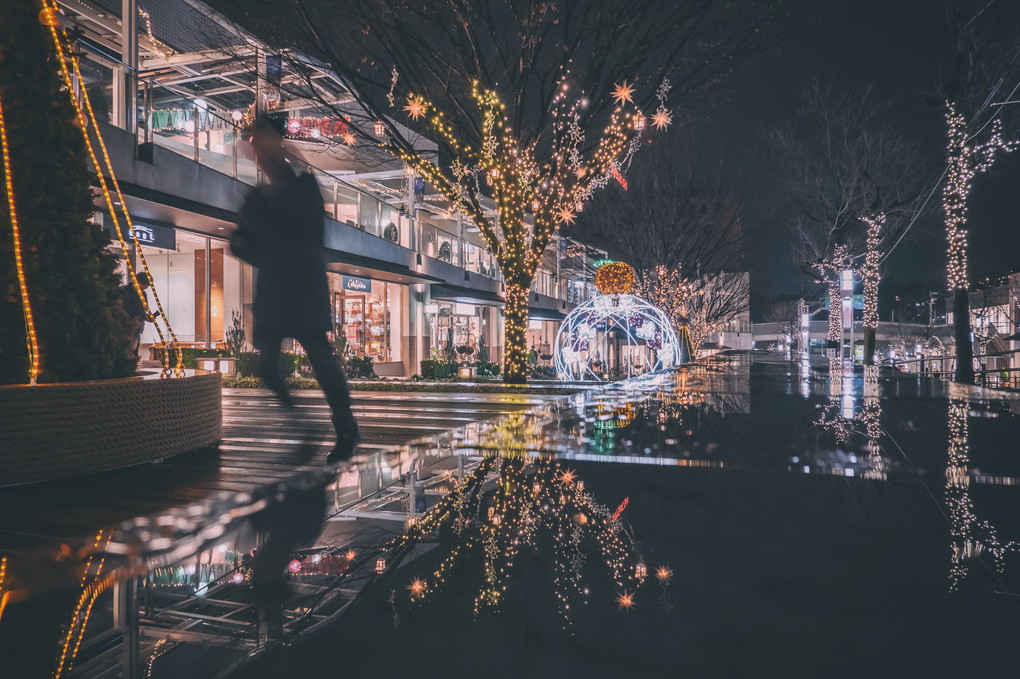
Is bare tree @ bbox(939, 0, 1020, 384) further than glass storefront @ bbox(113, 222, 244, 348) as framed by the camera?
No

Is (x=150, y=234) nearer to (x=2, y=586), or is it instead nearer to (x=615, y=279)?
(x=615, y=279)

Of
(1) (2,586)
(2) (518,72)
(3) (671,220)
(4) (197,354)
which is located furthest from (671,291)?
(1) (2,586)

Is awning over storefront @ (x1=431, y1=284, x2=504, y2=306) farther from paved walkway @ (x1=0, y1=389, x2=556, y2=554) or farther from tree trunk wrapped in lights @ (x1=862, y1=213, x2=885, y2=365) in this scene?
paved walkway @ (x1=0, y1=389, x2=556, y2=554)

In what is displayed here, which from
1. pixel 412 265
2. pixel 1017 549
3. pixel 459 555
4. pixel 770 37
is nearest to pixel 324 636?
pixel 459 555

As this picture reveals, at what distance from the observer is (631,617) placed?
1.47 meters

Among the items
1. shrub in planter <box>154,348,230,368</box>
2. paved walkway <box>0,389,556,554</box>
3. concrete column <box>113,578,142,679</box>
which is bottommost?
paved walkway <box>0,389,556,554</box>

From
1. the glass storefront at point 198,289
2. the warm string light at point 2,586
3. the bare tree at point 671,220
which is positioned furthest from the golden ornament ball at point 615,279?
the warm string light at point 2,586

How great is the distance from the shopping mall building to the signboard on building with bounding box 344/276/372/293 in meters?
0.08

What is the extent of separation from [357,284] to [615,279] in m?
9.93

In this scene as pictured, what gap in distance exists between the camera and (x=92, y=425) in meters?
3.40

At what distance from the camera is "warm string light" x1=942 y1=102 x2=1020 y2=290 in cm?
1351

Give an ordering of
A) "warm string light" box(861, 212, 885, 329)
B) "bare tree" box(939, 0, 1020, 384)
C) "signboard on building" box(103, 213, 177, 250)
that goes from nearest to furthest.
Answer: "signboard on building" box(103, 213, 177, 250) → "bare tree" box(939, 0, 1020, 384) → "warm string light" box(861, 212, 885, 329)

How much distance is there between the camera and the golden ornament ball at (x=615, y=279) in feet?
49.7

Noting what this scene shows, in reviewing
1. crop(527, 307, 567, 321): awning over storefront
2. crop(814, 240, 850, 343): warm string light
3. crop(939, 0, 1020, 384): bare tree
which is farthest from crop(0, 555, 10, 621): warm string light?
crop(527, 307, 567, 321): awning over storefront
